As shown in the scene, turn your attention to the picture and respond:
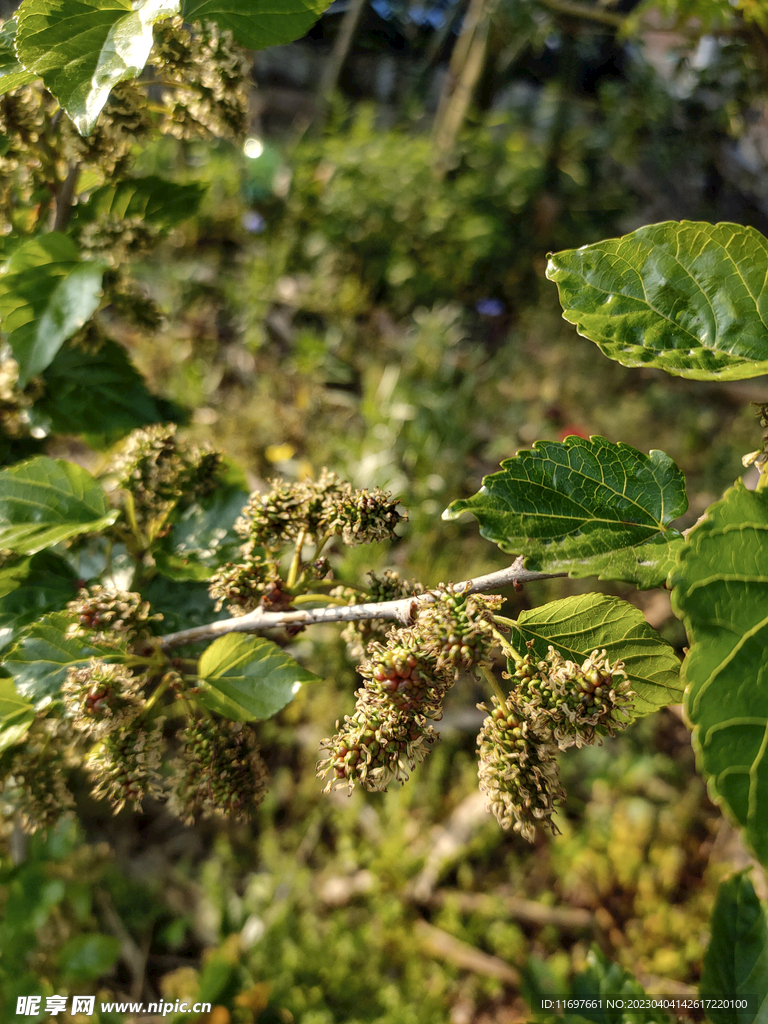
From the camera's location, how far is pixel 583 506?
54 centimetres

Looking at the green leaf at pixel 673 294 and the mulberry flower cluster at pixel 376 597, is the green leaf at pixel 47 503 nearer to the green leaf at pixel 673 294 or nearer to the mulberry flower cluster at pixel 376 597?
the mulberry flower cluster at pixel 376 597

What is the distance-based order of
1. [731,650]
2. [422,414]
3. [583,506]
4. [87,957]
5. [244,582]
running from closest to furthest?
[731,650] → [583,506] → [244,582] → [87,957] → [422,414]

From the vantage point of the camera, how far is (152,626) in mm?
724

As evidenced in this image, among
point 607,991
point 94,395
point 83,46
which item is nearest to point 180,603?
point 94,395

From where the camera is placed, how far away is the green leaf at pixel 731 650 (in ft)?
1.30

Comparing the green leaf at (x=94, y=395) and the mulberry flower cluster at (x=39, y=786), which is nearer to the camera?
the mulberry flower cluster at (x=39, y=786)

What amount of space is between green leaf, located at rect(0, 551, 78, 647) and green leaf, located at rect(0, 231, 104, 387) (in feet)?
0.70

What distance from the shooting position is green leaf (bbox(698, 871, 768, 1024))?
86 cm

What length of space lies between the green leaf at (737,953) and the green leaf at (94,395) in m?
1.11

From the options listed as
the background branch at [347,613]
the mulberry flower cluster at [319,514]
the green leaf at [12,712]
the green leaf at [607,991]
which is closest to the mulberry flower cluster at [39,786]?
the green leaf at [12,712]

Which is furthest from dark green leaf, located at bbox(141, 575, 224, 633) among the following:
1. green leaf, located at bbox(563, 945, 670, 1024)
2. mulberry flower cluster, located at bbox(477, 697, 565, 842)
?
green leaf, located at bbox(563, 945, 670, 1024)

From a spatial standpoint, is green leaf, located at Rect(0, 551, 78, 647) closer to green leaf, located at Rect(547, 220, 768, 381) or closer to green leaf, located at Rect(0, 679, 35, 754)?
green leaf, located at Rect(0, 679, 35, 754)

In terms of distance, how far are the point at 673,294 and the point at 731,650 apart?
12.5 inches

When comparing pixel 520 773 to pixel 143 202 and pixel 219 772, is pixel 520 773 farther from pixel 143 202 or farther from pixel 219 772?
pixel 143 202
